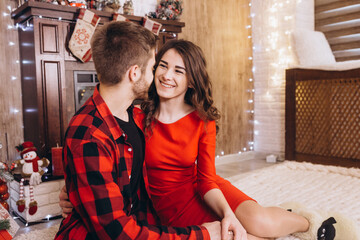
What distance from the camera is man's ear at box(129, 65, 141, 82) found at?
111cm

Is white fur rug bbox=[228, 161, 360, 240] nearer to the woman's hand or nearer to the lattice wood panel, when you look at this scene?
the lattice wood panel

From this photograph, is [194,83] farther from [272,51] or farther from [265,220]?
[272,51]

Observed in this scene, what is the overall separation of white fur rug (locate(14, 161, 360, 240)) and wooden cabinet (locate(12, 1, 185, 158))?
2.80 feet

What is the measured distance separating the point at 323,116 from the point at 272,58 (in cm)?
100

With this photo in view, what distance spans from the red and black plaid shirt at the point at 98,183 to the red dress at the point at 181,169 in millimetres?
392

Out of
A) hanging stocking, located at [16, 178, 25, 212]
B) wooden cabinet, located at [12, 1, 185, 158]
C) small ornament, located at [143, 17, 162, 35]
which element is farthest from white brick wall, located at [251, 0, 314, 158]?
hanging stocking, located at [16, 178, 25, 212]

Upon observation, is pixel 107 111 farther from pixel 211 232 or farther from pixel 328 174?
pixel 328 174

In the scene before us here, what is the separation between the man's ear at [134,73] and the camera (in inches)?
43.6

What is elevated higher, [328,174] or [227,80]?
[227,80]

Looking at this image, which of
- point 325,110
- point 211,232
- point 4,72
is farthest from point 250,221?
point 325,110

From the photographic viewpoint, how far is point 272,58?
422cm

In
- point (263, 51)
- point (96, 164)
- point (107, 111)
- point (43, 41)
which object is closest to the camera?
point (96, 164)

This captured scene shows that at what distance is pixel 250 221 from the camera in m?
1.35

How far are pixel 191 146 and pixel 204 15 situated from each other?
2666 mm
